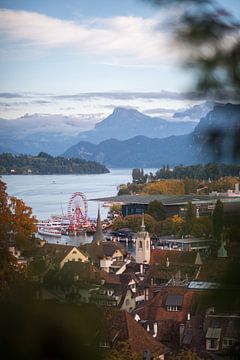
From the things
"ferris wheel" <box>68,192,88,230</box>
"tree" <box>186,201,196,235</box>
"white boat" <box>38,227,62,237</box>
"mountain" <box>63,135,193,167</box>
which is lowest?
"white boat" <box>38,227,62,237</box>

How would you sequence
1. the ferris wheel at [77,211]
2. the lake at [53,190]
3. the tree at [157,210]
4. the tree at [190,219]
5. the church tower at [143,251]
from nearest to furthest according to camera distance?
the tree at [190,219]
the church tower at [143,251]
the lake at [53,190]
the tree at [157,210]
the ferris wheel at [77,211]

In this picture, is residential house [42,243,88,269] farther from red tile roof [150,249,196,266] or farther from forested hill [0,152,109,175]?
forested hill [0,152,109,175]

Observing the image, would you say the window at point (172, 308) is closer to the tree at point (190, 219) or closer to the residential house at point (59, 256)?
A: the tree at point (190, 219)

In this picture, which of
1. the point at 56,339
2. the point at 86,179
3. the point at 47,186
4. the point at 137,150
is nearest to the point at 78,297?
the point at 56,339

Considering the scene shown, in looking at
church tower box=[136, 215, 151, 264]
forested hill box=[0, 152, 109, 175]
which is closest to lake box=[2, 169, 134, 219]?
forested hill box=[0, 152, 109, 175]

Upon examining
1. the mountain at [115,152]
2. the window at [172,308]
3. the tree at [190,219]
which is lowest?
the window at [172,308]

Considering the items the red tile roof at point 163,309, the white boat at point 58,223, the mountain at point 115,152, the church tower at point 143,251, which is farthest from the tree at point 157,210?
the red tile roof at point 163,309

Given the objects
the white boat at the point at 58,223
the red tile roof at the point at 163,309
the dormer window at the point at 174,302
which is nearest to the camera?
the red tile roof at the point at 163,309

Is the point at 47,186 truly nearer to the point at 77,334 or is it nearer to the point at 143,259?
the point at 143,259
